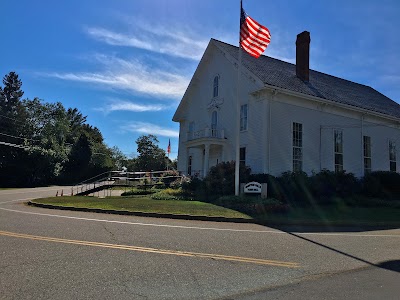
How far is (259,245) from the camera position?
8656 millimetres

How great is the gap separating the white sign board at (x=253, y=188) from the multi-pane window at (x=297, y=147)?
6127 millimetres

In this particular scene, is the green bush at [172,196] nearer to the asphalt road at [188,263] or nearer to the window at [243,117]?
the window at [243,117]

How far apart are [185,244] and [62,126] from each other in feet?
178

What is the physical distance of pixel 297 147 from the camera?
23.6 metres

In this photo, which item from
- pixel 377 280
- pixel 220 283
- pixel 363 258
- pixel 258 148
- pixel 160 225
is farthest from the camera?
pixel 258 148

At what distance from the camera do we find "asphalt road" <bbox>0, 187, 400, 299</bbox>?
5148 millimetres

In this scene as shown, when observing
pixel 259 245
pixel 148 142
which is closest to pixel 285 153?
pixel 259 245

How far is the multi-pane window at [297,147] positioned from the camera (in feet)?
77.0

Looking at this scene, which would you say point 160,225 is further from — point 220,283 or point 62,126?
point 62,126

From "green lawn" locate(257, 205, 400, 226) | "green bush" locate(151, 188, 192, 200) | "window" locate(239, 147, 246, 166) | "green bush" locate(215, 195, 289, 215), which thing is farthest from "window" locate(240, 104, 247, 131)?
"green lawn" locate(257, 205, 400, 226)

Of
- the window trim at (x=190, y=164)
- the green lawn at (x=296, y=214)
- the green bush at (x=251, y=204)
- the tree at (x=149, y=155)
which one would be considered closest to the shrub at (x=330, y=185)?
the green lawn at (x=296, y=214)

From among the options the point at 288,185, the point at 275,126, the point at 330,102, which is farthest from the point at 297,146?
the point at 288,185

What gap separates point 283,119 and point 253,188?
6.71 metres

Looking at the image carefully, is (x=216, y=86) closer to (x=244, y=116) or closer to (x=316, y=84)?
(x=244, y=116)
